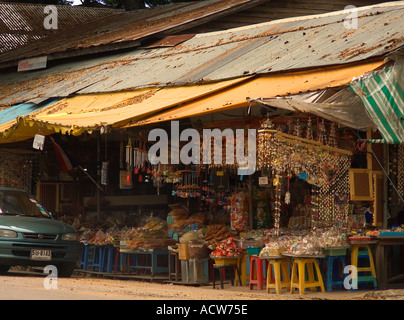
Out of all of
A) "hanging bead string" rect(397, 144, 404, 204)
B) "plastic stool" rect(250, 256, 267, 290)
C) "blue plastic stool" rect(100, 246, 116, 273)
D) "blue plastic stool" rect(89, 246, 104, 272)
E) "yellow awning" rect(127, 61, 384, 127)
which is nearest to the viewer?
"yellow awning" rect(127, 61, 384, 127)

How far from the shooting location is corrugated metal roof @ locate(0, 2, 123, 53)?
2688 cm

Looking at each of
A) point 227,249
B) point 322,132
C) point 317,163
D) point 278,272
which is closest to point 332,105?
point 322,132

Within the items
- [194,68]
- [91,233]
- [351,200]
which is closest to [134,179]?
[91,233]

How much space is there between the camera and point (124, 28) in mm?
23031

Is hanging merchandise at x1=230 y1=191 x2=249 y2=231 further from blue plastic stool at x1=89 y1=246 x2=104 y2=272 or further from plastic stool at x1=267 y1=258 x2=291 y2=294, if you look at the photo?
blue plastic stool at x1=89 y1=246 x2=104 y2=272

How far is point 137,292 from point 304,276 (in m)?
2.39

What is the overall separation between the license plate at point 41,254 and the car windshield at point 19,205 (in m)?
1.11

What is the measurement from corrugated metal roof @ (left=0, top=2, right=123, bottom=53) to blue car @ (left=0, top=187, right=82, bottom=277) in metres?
11.0

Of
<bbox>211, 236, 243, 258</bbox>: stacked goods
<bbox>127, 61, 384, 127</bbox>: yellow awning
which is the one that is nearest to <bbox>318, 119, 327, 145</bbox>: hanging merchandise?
<bbox>127, 61, 384, 127</bbox>: yellow awning

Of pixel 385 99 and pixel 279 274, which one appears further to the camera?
pixel 279 274

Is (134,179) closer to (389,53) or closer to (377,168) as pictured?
(377,168)

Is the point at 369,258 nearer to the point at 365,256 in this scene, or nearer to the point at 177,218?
the point at 365,256

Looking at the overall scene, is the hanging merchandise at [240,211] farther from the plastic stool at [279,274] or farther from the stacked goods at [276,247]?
the stacked goods at [276,247]

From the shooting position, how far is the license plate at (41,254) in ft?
49.9
